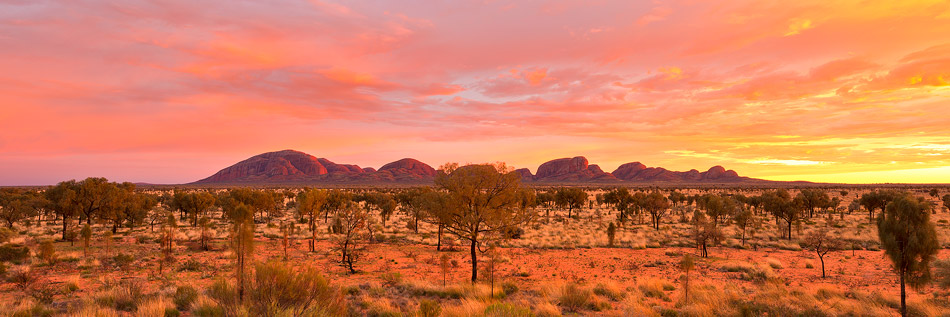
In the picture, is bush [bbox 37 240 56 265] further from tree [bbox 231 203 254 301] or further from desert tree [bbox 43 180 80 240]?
tree [bbox 231 203 254 301]

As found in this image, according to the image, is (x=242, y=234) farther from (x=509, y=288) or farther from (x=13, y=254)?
(x=13, y=254)

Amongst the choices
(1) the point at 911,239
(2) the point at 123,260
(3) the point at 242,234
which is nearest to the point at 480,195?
(3) the point at 242,234

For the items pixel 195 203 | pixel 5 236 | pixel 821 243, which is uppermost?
pixel 195 203

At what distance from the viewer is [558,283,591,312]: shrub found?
15.7m

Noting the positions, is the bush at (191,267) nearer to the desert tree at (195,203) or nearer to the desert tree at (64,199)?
the desert tree at (64,199)

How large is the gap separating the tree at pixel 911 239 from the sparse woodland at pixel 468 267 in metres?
0.04

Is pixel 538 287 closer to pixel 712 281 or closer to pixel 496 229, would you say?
pixel 496 229

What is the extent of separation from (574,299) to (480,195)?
6897 mm

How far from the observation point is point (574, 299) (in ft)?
52.3

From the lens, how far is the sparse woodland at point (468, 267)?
489 inches

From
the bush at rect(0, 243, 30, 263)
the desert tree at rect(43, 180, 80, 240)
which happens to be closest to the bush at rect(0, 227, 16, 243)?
the desert tree at rect(43, 180, 80, 240)

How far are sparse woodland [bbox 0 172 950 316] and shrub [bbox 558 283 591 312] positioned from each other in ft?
0.28

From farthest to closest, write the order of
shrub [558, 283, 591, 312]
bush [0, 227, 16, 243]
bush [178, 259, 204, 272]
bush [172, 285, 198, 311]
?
bush [0, 227, 16, 243]
bush [178, 259, 204, 272]
shrub [558, 283, 591, 312]
bush [172, 285, 198, 311]

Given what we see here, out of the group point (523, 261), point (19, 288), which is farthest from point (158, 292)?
point (523, 261)
